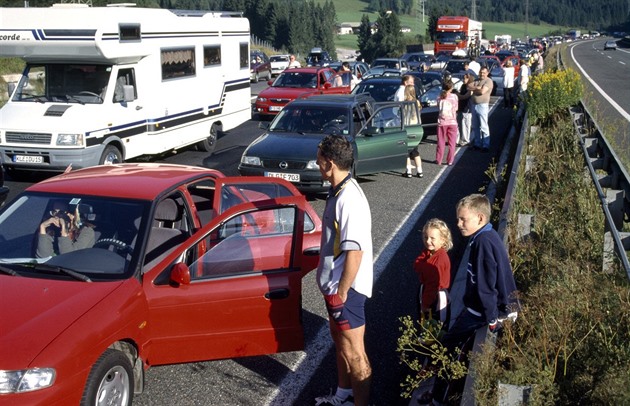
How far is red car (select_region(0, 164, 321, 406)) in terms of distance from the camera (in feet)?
15.3

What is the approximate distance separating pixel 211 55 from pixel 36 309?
13.6m

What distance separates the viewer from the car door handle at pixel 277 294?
5.66 m

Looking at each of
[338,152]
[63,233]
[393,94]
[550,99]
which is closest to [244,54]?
[393,94]

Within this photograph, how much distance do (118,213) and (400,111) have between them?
9.32 metres

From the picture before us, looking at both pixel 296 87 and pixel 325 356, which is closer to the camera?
pixel 325 356

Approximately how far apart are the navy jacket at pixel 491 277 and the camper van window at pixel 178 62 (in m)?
11.5

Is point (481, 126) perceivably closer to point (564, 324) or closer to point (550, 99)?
point (550, 99)

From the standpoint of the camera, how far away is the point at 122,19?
14000mm

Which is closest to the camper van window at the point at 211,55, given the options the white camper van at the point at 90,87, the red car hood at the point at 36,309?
the white camper van at the point at 90,87

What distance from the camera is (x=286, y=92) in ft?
78.2

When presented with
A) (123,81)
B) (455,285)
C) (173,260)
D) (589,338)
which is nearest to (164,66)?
(123,81)

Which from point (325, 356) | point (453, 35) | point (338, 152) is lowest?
point (325, 356)

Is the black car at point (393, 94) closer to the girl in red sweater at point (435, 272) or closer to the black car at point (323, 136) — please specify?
the black car at point (323, 136)

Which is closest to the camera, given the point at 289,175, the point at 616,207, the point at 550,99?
the point at 616,207
